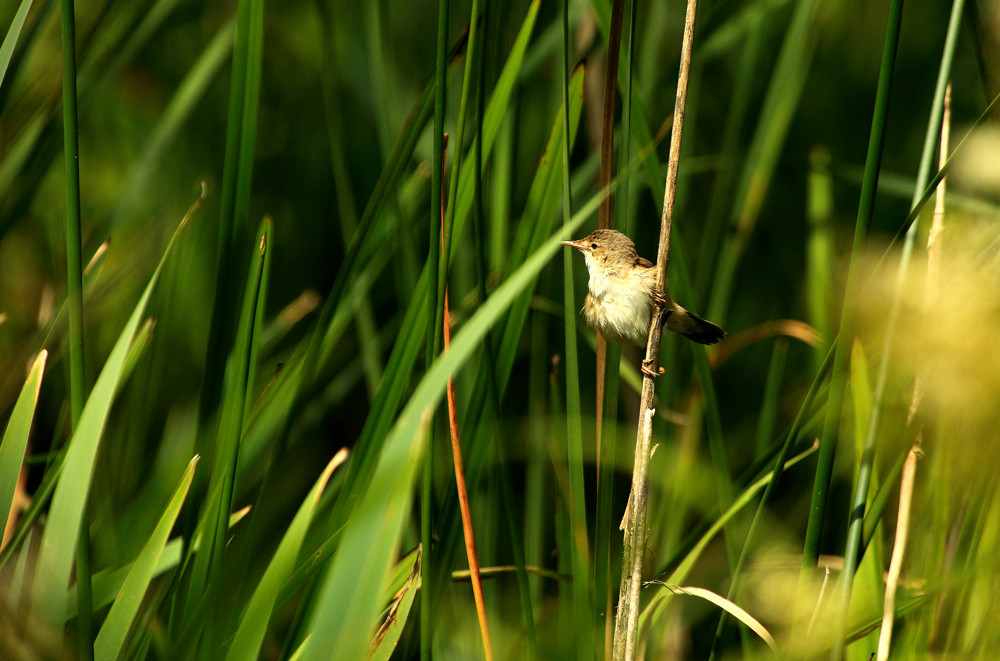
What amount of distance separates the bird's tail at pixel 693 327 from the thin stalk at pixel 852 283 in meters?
0.61

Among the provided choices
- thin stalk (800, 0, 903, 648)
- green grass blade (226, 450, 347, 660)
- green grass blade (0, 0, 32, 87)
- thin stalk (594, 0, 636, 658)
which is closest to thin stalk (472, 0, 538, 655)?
thin stalk (594, 0, 636, 658)

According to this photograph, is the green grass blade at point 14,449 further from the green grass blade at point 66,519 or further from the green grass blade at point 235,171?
the green grass blade at point 235,171

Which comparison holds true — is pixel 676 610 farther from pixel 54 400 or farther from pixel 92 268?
pixel 54 400

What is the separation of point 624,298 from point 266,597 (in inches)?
45.0

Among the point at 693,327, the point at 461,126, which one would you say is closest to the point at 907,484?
the point at 693,327

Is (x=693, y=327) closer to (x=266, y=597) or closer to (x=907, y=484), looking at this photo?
(x=907, y=484)

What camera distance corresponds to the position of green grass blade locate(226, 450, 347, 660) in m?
0.93

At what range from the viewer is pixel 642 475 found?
108cm

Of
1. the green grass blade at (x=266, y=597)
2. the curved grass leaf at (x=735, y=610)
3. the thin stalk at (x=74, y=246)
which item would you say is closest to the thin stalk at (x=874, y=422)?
the curved grass leaf at (x=735, y=610)

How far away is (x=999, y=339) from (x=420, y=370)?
46.9 inches

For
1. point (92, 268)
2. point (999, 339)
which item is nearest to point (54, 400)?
point (92, 268)

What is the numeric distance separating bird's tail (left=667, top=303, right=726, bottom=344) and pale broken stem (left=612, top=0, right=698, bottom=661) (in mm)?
420

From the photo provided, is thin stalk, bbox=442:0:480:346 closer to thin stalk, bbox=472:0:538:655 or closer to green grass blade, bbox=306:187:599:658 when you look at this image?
thin stalk, bbox=472:0:538:655

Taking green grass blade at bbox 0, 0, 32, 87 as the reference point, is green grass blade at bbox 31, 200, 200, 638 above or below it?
below
